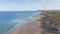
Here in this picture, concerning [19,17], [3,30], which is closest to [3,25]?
[3,30]

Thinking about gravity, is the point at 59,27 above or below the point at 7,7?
below

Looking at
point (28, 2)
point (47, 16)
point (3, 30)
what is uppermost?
point (28, 2)

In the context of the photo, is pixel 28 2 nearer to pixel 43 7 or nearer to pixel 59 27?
pixel 43 7
